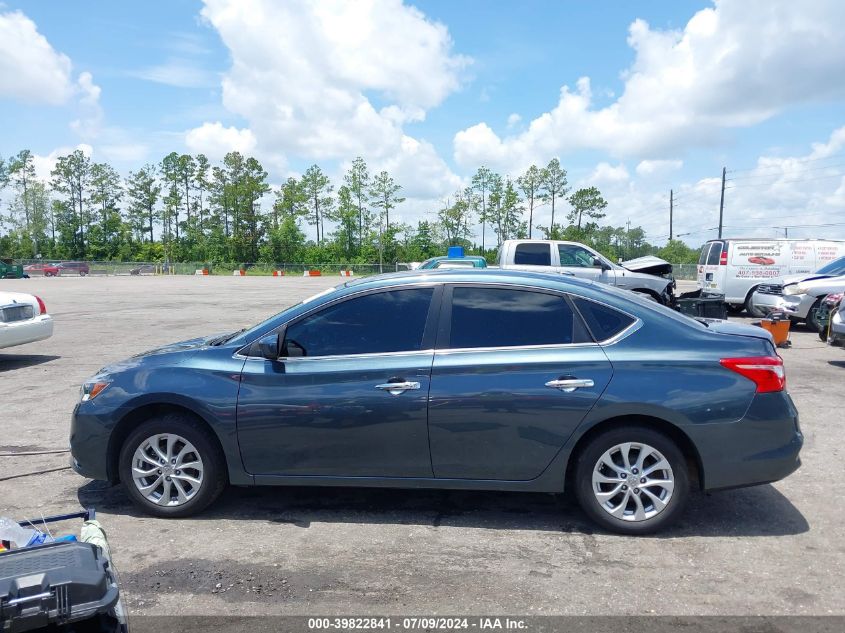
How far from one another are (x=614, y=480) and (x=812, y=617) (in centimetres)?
124

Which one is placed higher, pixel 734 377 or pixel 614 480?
pixel 734 377

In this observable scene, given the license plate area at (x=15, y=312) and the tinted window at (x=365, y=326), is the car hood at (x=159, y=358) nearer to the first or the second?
the tinted window at (x=365, y=326)

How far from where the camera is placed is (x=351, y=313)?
4570 mm

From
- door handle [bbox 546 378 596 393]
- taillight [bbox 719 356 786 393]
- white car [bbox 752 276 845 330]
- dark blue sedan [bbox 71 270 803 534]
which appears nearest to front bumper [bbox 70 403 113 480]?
dark blue sedan [bbox 71 270 803 534]

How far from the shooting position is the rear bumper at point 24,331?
10336 mm

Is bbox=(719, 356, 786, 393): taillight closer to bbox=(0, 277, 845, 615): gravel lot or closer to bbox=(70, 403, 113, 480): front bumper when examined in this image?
bbox=(0, 277, 845, 615): gravel lot

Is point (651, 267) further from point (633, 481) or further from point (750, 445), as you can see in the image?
point (633, 481)

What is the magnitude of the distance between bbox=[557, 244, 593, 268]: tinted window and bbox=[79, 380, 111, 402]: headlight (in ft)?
43.6

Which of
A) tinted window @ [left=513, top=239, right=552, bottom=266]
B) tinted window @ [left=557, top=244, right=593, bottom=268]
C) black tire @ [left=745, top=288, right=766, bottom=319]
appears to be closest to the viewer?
black tire @ [left=745, top=288, right=766, bottom=319]

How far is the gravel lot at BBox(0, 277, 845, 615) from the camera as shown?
349 cm

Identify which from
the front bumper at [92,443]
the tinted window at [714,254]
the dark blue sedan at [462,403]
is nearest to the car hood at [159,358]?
the dark blue sedan at [462,403]

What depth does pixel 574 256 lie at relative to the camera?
16.7m

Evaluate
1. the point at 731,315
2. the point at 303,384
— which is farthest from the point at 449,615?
the point at 731,315

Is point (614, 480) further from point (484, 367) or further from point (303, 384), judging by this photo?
point (303, 384)
